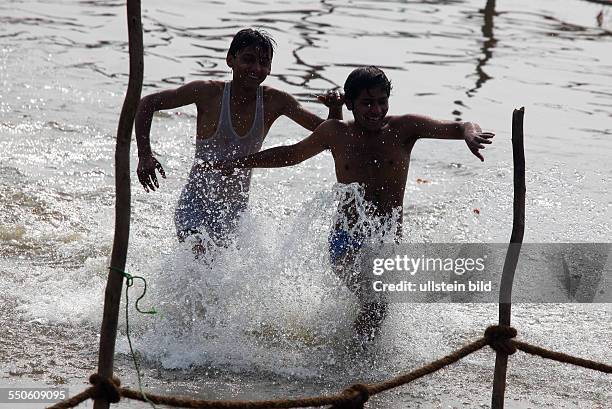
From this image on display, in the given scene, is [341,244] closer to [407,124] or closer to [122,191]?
[407,124]

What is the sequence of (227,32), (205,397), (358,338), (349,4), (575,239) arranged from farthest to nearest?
1. (349,4)
2. (227,32)
3. (575,239)
4. (358,338)
5. (205,397)

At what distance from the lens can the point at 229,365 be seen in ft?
14.3

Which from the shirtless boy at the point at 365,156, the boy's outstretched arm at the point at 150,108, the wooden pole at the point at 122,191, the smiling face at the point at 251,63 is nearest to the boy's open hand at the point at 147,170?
the boy's outstretched arm at the point at 150,108

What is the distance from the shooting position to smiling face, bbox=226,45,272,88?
4.84 m

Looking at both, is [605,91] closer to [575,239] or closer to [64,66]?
[575,239]

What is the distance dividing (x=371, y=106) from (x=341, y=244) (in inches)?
26.5

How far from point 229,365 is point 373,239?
873 millimetres

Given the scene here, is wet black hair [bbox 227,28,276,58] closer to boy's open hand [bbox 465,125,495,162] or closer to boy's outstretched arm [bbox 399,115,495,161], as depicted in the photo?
boy's outstretched arm [bbox 399,115,495,161]

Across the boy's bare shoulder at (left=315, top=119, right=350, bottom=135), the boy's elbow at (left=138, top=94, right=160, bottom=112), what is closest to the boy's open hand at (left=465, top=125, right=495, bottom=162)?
the boy's bare shoulder at (left=315, top=119, right=350, bottom=135)

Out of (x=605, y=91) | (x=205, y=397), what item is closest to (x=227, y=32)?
(x=605, y=91)

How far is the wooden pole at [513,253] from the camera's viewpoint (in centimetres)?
359

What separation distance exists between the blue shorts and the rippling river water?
0.14 meters

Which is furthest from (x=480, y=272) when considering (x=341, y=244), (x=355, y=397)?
(x=355, y=397)

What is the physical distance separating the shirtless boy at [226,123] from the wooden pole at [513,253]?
153 centimetres
